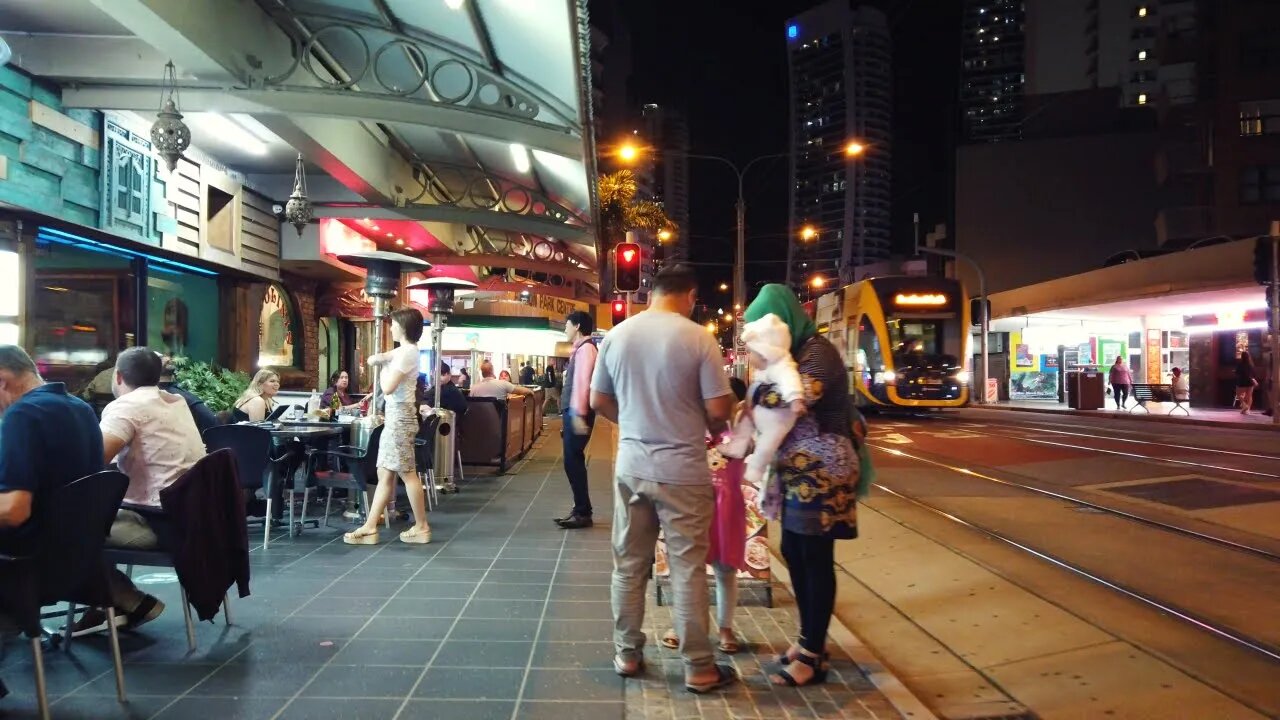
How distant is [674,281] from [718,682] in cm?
188

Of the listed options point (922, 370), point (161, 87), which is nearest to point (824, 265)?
point (922, 370)

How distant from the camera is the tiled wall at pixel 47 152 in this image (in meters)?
7.82

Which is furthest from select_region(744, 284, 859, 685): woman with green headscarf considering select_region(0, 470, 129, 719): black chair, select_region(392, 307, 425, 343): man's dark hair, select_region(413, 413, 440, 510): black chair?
select_region(413, 413, 440, 510): black chair

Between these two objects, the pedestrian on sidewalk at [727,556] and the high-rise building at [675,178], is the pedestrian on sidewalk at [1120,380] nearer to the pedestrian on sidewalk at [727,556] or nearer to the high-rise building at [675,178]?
the pedestrian on sidewalk at [727,556]

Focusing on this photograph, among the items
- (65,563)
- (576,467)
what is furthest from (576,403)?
(65,563)

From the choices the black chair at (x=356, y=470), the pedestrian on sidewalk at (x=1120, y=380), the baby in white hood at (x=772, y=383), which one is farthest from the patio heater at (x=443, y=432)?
the pedestrian on sidewalk at (x=1120, y=380)

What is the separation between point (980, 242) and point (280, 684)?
157 feet

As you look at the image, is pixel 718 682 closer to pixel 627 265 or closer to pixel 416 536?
pixel 416 536

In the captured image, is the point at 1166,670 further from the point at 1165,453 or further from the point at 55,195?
the point at 1165,453

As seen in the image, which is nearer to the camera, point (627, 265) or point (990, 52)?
point (627, 265)

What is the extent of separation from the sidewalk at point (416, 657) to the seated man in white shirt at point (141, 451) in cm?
20

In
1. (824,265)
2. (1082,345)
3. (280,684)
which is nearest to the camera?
(280,684)

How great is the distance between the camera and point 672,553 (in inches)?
150

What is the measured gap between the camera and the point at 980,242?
46281mm
